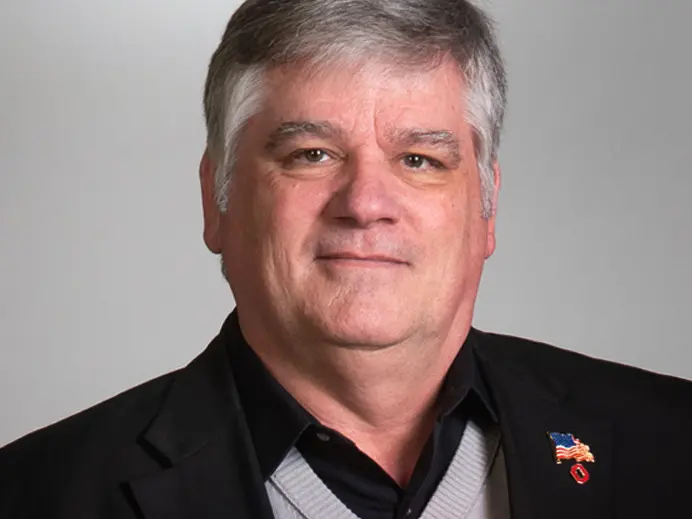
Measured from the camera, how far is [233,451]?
10.4 feet

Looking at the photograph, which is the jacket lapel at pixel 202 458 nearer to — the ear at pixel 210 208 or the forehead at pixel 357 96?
the ear at pixel 210 208

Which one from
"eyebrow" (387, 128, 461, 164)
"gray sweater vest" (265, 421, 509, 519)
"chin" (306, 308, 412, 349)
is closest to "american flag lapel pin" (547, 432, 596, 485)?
"gray sweater vest" (265, 421, 509, 519)

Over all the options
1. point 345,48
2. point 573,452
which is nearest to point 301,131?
point 345,48

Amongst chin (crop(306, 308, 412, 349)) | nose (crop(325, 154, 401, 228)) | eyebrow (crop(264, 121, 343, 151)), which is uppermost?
eyebrow (crop(264, 121, 343, 151))

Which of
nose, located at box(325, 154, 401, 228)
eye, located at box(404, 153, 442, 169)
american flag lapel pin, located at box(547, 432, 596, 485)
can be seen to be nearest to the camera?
nose, located at box(325, 154, 401, 228)

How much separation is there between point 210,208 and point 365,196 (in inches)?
17.2

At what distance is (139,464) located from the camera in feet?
10.3

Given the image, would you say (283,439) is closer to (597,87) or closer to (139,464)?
(139,464)

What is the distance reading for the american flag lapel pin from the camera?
329 cm

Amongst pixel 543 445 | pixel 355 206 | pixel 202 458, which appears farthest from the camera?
pixel 543 445

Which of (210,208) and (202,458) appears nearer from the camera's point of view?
(202,458)

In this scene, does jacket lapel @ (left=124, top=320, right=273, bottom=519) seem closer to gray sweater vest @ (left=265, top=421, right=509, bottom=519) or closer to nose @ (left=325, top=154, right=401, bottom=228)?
gray sweater vest @ (left=265, top=421, right=509, bottom=519)

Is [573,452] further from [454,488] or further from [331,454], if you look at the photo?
[331,454]

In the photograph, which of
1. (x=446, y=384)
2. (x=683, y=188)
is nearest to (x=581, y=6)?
(x=683, y=188)
